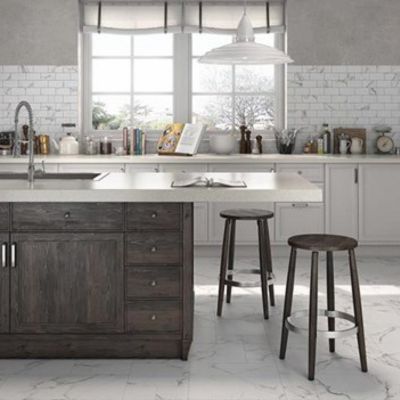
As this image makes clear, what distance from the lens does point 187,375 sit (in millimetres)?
3912

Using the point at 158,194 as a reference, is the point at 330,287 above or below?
below

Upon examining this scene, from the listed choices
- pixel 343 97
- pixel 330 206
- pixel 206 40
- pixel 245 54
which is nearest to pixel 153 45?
pixel 206 40

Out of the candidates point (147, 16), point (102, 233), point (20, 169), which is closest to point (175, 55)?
point (147, 16)

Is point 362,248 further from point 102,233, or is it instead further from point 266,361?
point 102,233

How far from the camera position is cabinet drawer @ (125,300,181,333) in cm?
411

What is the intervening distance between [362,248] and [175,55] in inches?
112

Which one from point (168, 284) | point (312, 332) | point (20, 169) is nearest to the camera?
point (312, 332)

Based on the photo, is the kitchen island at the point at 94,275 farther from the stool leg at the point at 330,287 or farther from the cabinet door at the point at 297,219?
the cabinet door at the point at 297,219

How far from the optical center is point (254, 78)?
26.7 ft

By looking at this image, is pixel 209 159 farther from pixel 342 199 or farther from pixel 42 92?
pixel 42 92

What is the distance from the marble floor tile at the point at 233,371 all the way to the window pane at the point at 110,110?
3538mm

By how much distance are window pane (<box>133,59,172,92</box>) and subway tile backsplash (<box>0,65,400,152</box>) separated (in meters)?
0.66

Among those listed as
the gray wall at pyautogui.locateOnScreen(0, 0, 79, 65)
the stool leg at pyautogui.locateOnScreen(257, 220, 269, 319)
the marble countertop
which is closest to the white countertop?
the stool leg at pyautogui.locateOnScreen(257, 220, 269, 319)

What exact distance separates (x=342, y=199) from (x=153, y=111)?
2287 millimetres
